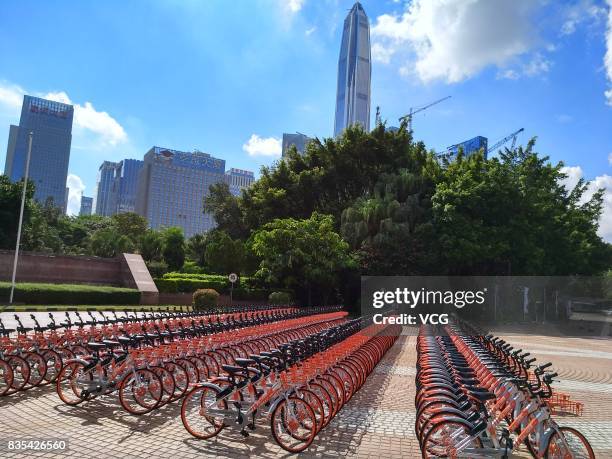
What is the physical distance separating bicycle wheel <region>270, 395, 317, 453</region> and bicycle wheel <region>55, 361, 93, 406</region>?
2494 millimetres

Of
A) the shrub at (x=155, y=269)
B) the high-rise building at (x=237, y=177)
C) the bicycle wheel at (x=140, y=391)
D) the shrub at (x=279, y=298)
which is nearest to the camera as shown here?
the bicycle wheel at (x=140, y=391)

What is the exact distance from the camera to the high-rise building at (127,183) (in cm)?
12925

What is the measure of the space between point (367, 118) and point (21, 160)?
119 m

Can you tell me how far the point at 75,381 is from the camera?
5785 millimetres

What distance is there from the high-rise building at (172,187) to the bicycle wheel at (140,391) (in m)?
92.7

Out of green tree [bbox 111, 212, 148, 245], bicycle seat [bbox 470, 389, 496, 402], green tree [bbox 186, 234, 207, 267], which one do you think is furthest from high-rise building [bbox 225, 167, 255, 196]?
bicycle seat [bbox 470, 389, 496, 402]

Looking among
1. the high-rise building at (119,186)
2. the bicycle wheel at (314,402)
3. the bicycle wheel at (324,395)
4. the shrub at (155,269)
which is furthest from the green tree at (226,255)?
the high-rise building at (119,186)

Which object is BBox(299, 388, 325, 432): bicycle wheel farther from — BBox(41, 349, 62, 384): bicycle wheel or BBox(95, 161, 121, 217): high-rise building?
BBox(95, 161, 121, 217): high-rise building

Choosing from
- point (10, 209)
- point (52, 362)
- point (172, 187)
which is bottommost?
point (52, 362)

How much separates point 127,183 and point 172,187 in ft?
125

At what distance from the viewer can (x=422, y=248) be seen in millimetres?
26000

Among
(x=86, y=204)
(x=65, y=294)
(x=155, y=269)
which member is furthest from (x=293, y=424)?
(x=86, y=204)

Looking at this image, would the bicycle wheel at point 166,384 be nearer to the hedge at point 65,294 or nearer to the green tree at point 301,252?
the green tree at point 301,252

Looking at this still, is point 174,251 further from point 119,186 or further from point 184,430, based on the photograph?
point 119,186
